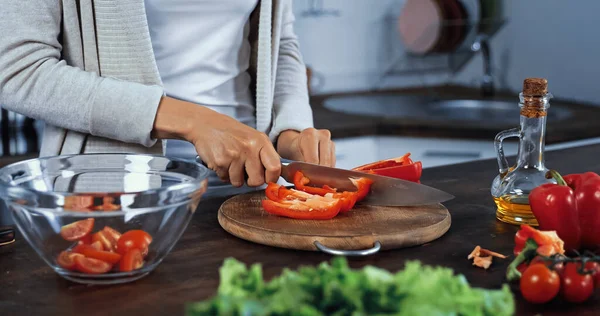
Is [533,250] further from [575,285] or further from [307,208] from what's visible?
[307,208]

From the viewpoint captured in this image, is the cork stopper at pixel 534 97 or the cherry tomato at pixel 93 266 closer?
the cherry tomato at pixel 93 266

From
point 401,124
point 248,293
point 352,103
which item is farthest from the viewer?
point 352,103

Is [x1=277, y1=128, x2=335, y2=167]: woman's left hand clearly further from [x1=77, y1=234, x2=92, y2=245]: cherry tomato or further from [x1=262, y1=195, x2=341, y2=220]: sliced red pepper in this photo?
[x1=77, y1=234, x2=92, y2=245]: cherry tomato

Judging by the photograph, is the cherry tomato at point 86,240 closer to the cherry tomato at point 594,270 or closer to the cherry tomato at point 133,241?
the cherry tomato at point 133,241

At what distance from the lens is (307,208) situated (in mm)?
1249

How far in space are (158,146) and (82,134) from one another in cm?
13

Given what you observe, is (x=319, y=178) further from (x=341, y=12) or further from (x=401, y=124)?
(x=341, y=12)

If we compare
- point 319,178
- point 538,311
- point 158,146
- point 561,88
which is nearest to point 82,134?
point 158,146

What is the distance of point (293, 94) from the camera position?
68.9 inches

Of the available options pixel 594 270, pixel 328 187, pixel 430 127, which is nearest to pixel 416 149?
pixel 430 127

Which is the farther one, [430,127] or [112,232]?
[430,127]

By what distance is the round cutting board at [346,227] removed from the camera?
114cm

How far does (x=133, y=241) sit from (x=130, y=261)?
1.0 inches

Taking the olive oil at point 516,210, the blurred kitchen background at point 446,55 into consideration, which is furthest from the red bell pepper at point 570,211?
the blurred kitchen background at point 446,55
